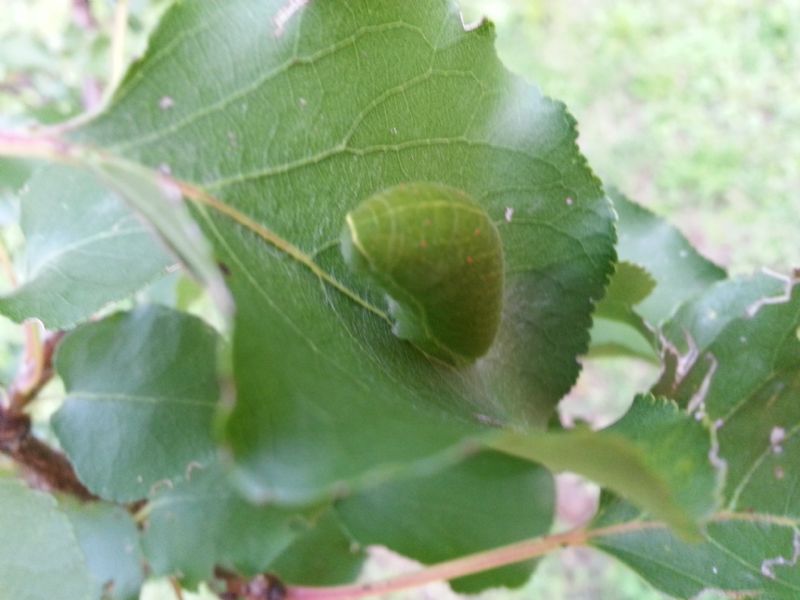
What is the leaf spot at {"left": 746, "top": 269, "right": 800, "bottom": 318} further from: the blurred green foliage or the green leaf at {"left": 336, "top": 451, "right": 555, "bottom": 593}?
the blurred green foliage

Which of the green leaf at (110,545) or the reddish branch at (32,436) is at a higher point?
the reddish branch at (32,436)

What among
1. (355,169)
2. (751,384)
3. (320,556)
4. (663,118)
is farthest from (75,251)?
→ (663,118)

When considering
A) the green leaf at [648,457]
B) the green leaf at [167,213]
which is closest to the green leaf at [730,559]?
the green leaf at [648,457]

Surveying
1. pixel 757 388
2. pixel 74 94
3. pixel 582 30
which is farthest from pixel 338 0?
pixel 582 30

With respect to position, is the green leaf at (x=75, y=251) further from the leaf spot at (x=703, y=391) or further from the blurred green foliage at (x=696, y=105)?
the blurred green foliage at (x=696, y=105)

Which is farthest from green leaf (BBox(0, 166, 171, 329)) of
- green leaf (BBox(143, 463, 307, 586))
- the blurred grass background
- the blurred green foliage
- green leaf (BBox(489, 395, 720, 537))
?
the blurred green foliage

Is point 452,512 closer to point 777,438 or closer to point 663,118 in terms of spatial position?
point 777,438
